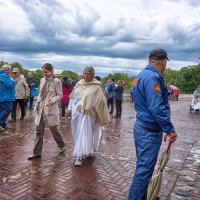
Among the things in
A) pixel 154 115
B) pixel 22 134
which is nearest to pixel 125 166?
pixel 154 115

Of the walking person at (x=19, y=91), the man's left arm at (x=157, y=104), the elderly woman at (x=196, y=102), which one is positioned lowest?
the elderly woman at (x=196, y=102)

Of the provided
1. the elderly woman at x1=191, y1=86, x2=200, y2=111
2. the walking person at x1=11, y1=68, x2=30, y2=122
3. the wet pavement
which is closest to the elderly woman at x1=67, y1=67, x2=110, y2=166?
the wet pavement

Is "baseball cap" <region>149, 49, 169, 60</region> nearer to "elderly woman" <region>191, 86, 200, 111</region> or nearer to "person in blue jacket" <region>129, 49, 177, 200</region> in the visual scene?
"person in blue jacket" <region>129, 49, 177, 200</region>

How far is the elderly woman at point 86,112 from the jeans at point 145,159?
2081 mm

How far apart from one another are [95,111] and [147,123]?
228 cm

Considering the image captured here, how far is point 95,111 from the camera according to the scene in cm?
591

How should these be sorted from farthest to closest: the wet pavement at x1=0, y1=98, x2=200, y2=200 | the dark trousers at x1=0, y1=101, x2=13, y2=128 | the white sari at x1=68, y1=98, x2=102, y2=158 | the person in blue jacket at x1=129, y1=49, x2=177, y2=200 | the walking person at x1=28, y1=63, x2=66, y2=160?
the dark trousers at x1=0, y1=101, x2=13, y2=128 < the walking person at x1=28, y1=63, x2=66, y2=160 < the white sari at x1=68, y1=98, x2=102, y2=158 < the wet pavement at x1=0, y1=98, x2=200, y2=200 < the person in blue jacket at x1=129, y1=49, x2=177, y2=200

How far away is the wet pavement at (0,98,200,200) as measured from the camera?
14.5 feet

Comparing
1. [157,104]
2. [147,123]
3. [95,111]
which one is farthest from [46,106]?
[157,104]

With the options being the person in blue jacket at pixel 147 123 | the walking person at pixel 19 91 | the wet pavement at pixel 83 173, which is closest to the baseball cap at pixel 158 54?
the person in blue jacket at pixel 147 123

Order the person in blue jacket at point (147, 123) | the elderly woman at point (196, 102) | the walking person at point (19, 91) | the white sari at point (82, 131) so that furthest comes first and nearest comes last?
1. the elderly woman at point (196, 102)
2. the walking person at point (19, 91)
3. the white sari at point (82, 131)
4. the person in blue jacket at point (147, 123)

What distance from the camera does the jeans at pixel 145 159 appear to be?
3717mm

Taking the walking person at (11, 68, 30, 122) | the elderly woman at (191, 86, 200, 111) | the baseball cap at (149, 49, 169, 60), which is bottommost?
the elderly woman at (191, 86, 200, 111)

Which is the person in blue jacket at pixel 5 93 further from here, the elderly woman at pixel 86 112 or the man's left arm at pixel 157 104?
the man's left arm at pixel 157 104
